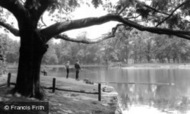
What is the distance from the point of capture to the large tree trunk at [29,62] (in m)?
6.57

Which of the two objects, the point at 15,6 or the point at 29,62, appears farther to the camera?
the point at 29,62

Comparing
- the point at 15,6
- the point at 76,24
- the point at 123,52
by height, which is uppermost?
the point at 123,52

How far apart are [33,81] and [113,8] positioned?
553 centimetres

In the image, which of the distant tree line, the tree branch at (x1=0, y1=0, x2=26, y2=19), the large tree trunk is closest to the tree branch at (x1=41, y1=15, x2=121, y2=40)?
the large tree trunk

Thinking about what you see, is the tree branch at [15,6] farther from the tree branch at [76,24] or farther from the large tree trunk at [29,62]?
the tree branch at [76,24]

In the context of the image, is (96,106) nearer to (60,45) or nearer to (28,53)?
(28,53)

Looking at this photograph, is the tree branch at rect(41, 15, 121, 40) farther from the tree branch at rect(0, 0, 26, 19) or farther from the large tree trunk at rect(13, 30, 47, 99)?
the tree branch at rect(0, 0, 26, 19)

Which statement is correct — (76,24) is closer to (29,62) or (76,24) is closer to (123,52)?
(29,62)

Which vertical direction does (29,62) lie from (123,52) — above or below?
below

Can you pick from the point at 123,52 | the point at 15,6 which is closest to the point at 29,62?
the point at 15,6

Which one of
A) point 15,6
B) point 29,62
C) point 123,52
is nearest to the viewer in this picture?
point 15,6

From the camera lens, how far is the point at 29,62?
6.59 meters

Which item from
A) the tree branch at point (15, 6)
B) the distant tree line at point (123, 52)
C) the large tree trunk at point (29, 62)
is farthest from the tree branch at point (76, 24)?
the distant tree line at point (123, 52)

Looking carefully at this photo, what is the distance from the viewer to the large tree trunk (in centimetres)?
657
